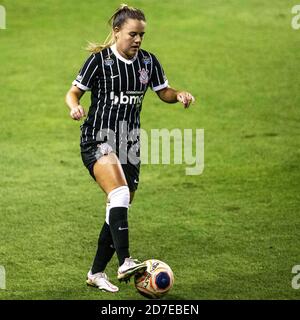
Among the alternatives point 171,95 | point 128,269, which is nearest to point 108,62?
point 171,95

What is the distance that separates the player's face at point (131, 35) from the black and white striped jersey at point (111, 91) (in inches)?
4.6

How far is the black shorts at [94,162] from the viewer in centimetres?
696

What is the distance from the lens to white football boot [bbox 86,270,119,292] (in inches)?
276

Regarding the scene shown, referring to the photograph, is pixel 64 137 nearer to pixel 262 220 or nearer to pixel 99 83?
pixel 262 220

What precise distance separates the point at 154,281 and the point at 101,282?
567mm

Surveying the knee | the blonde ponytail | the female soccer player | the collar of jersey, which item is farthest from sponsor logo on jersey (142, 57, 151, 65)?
the knee

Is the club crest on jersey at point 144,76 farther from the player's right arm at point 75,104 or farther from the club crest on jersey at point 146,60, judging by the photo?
the player's right arm at point 75,104

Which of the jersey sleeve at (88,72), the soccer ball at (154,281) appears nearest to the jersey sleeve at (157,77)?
the jersey sleeve at (88,72)

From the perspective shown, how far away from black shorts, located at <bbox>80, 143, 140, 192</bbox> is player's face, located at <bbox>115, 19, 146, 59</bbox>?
0.75m

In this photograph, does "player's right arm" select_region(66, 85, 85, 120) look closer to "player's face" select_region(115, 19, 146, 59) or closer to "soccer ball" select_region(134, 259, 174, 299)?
"player's face" select_region(115, 19, 146, 59)

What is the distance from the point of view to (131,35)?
6.87m

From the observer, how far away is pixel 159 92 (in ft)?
24.1

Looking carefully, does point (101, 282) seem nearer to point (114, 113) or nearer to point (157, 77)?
point (114, 113)

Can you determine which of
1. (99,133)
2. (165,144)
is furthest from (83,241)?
(165,144)
